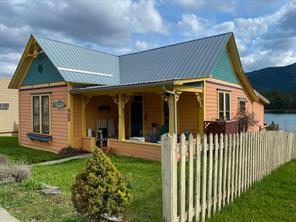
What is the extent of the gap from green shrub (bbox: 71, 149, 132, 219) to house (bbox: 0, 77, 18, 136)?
2011 centimetres


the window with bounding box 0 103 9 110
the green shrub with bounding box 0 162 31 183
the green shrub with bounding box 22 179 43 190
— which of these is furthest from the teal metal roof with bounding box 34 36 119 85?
the window with bounding box 0 103 9 110

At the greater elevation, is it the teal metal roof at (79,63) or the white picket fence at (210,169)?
the teal metal roof at (79,63)

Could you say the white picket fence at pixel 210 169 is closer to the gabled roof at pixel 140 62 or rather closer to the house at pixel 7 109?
the gabled roof at pixel 140 62

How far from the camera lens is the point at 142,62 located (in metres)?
14.9

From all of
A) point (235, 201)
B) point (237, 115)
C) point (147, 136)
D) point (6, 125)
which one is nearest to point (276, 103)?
point (237, 115)

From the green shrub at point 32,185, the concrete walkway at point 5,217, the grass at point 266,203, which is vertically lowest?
the grass at point 266,203

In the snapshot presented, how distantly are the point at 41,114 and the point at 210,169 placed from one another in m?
11.1

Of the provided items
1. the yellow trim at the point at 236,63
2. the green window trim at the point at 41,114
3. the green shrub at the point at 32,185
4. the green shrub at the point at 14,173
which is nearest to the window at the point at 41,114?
the green window trim at the point at 41,114

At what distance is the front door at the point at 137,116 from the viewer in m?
13.6

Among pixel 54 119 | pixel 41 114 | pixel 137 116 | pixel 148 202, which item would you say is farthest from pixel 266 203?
pixel 41 114

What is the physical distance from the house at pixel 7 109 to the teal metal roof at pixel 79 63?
10.1 m

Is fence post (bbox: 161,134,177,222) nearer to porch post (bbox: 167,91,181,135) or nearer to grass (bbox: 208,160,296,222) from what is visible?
grass (bbox: 208,160,296,222)

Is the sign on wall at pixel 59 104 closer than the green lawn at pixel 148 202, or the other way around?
the green lawn at pixel 148 202

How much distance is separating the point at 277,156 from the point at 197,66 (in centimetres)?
508
